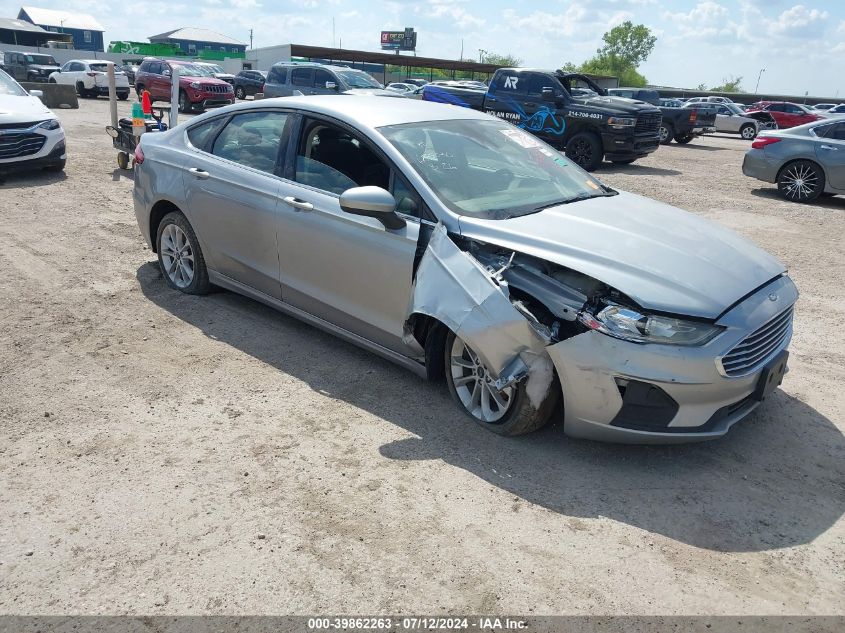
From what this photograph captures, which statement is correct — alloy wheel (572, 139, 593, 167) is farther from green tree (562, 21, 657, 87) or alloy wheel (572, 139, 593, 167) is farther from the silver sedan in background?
green tree (562, 21, 657, 87)

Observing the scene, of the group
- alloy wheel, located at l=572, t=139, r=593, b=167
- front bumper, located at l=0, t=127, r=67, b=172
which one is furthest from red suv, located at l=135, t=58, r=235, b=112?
alloy wheel, located at l=572, t=139, r=593, b=167

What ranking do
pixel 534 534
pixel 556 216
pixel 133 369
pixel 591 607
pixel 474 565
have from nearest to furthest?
1. pixel 591 607
2. pixel 474 565
3. pixel 534 534
4. pixel 556 216
5. pixel 133 369

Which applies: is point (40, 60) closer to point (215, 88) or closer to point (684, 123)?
point (215, 88)

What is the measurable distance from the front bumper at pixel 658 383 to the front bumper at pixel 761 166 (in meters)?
9.67

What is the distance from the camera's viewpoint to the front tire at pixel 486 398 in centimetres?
354

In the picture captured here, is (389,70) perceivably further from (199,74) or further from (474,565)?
(474,565)

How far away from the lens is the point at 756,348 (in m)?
3.41

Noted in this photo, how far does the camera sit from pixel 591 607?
102 inches

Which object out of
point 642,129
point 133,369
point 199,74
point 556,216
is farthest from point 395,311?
point 199,74

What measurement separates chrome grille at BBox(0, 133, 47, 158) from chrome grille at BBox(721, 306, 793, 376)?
10.2 meters

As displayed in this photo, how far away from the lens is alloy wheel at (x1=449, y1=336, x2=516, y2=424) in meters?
3.69

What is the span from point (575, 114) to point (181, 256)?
10850 millimetres

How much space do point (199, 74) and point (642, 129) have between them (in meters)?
17.8

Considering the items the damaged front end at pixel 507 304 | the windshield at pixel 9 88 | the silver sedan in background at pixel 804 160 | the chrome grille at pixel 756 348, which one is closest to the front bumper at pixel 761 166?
the silver sedan in background at pixel 804 160
